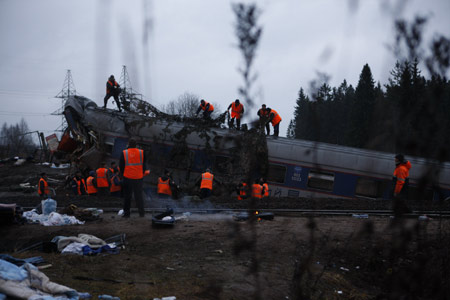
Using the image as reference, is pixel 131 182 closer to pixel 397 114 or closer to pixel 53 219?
pixel 53 219

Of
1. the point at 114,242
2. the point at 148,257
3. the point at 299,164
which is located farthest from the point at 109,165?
the point at 148,257

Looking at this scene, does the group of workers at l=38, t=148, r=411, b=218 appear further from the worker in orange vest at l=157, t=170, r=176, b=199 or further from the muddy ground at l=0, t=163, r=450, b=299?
the muddy ground at l=0, t=163, r=450, b=299

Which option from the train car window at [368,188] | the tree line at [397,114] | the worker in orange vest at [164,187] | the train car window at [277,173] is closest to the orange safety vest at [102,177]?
the worker in orange vest at [164,187]

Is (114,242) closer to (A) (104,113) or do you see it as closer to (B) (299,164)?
(B) (299,164)

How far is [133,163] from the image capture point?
27.7 ft

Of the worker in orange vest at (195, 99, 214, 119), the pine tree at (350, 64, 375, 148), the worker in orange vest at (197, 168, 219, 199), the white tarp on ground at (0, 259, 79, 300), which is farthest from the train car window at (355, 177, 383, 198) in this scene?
the white tarp on ground at (0, 259, 79, 300)

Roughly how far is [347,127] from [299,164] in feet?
37.0

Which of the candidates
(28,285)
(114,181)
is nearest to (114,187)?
(114,181)

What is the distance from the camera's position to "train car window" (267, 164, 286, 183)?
531 inches

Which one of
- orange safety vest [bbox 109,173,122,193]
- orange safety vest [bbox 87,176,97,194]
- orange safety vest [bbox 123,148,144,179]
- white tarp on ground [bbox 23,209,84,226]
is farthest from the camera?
orange safety vest [bbox 87,176,97,194]

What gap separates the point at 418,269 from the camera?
1.84m

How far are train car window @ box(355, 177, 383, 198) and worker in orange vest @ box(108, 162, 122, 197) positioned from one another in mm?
9120

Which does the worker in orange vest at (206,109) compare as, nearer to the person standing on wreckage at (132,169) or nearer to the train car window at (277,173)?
the train car window at (277,173)

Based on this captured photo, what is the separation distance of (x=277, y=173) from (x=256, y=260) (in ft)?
39.1
